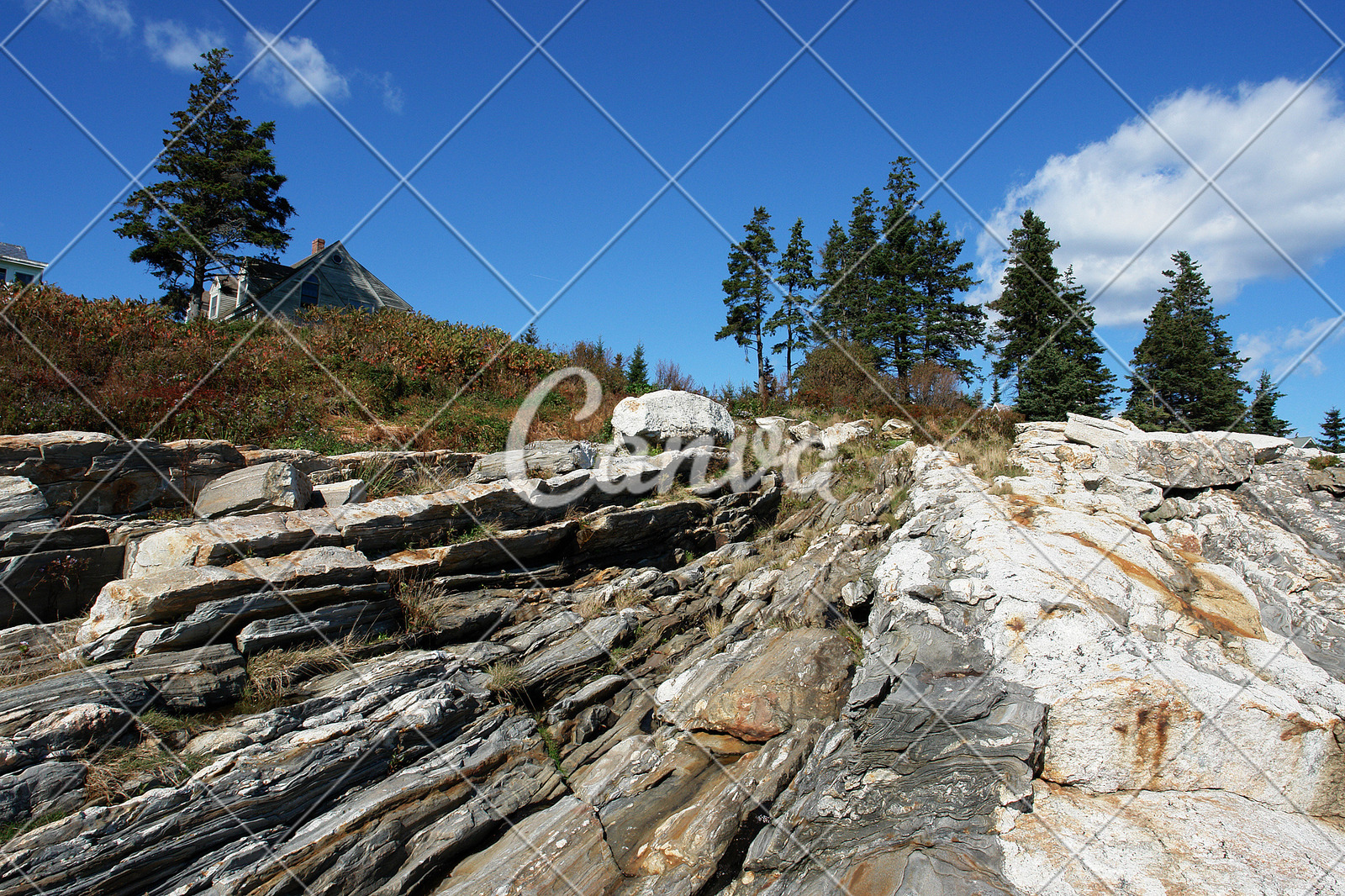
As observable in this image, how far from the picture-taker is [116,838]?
4039mm

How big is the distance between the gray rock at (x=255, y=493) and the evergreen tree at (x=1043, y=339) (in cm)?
1010

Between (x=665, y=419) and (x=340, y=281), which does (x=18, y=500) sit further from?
(x=340, y=281)

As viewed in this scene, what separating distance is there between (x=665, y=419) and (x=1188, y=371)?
12924 millimetres

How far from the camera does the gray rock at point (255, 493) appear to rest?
304 inches

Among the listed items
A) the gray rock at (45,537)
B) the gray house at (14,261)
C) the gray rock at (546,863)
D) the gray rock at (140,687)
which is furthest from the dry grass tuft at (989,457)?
the gray house at (14,261)

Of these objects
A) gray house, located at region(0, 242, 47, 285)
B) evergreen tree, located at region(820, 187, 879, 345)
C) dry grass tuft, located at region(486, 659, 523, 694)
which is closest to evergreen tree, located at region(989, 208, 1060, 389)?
evergreen tree, located at region(820, 187, 879, 345)

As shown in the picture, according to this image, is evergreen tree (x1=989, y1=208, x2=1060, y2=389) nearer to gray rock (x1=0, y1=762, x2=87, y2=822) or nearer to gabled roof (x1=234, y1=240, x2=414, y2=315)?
gray rock (x1=0, y1=762, x2=87, y2=822)

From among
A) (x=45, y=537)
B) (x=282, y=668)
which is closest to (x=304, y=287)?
(x=45, y=537)

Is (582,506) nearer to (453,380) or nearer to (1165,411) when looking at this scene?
(453,380)

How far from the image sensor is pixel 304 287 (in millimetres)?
28688

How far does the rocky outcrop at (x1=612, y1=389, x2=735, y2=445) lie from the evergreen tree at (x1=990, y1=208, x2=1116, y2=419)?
266 inches

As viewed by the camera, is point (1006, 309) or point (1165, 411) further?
point (1006, 309)

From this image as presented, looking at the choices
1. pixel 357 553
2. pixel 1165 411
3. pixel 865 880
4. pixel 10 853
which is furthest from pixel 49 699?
pixel 1165 411

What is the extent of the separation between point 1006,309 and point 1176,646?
75.0ft
